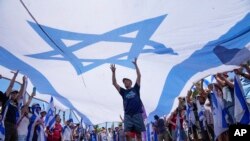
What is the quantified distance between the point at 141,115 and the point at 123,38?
56.1 inches

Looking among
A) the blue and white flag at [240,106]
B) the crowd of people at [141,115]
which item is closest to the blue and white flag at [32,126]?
the crowd of people at [141,115]

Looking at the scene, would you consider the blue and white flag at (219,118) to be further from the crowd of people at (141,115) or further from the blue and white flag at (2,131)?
the blue and white flag at (2,131)

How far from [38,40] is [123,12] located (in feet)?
6.02

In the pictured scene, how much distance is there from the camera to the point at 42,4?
183 inches

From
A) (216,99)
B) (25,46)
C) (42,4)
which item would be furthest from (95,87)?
(42,4)

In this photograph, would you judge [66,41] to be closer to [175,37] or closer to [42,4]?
[42,4]

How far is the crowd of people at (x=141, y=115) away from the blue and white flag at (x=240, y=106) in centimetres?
7

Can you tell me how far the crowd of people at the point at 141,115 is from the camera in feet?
16.8

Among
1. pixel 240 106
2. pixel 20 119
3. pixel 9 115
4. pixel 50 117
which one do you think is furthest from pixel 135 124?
pixel 50 117

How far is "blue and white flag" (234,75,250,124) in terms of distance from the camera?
16.4ft

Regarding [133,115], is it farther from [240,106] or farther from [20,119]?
[20,119]

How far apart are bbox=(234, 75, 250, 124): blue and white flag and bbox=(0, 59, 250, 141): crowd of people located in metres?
0.07

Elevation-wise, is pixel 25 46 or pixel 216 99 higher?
pixel 25 46

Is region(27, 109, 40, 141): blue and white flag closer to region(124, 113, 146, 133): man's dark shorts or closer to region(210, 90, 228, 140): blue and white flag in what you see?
region(124, 113, 146, 133): man's dark shorts
